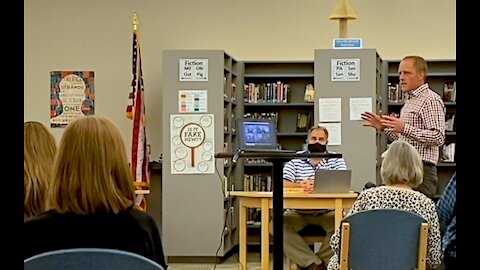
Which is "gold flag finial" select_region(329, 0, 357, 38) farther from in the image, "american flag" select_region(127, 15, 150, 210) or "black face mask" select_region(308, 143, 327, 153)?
"black face mask" select_region(308, 143, 327, 153)

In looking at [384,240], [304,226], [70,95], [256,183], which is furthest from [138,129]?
[384,240]

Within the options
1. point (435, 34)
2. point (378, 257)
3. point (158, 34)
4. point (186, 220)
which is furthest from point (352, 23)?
point (378, 257)

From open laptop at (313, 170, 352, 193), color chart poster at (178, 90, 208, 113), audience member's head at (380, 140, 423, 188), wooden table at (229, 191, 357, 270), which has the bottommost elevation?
wooden table at (229, 191, 357, 270)

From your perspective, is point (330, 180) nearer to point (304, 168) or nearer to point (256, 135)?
point (304, 168)

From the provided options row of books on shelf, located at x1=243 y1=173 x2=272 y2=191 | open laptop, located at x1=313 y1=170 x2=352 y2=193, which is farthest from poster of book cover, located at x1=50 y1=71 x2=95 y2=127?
open laptop, located at x1=313 y1=170 x2=352 y2=193

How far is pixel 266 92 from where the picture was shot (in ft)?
27.8

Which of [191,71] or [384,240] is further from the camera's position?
[191,71]

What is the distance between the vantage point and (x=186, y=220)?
24.0 ft

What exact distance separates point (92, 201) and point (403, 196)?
190cm

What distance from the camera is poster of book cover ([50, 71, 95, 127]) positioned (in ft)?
28.8

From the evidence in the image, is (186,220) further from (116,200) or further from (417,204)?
(116,200)

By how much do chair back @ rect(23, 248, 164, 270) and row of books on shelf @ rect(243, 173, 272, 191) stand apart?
6.83m

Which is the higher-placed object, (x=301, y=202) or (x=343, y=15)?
(x=343, y=15)

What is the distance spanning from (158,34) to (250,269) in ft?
10.8
